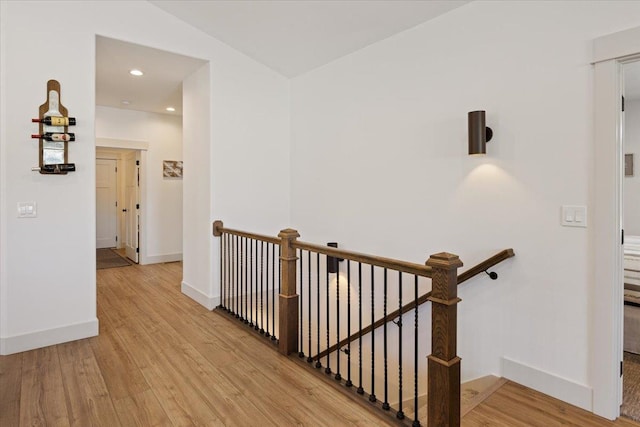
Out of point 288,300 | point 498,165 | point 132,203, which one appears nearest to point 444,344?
point 288,300

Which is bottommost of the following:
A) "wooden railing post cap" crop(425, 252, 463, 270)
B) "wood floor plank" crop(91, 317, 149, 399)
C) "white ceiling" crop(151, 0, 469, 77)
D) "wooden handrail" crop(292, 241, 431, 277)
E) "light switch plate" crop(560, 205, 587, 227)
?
"wood floor plank" crop(91, 317, 149, 399)

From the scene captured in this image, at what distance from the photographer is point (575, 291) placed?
2.37 meters

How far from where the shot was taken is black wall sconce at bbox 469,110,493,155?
8.84 ft

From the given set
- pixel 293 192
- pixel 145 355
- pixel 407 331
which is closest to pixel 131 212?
pixel 293 192

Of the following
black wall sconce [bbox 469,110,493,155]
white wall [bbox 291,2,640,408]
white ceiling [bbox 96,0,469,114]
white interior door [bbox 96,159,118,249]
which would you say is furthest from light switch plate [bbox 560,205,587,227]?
white interior door [bbox 96,159,118,249]

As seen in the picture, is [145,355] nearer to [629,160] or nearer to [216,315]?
[216,315]

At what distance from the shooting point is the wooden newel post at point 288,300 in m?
2.93

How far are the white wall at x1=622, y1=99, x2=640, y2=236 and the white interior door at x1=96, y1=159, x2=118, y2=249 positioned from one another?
9775mm

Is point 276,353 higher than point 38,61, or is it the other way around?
point 38,61

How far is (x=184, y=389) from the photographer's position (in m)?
2.42

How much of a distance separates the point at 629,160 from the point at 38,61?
752 cm

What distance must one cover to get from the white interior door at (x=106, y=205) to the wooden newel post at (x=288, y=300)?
23.2 feet

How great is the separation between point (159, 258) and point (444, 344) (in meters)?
5.97

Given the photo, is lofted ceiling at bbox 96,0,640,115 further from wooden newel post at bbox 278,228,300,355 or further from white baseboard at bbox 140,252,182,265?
white baseboard at bbox 140,252,182,265
